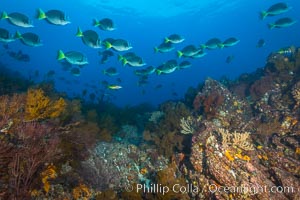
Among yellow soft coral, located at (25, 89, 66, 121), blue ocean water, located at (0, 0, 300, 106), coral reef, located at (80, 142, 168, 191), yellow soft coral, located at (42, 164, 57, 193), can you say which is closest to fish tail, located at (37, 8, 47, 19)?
yellow soft coral, located at (25, 89, 66, 121)

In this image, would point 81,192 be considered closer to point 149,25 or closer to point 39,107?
point 39,107

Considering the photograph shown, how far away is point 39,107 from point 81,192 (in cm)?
221

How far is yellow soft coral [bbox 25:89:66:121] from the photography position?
5.81 metres

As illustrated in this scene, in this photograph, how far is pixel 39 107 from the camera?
5.96 metres

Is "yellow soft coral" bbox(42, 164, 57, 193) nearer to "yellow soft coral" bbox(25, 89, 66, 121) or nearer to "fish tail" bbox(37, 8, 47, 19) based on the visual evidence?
"yellow soft coral" bbox(25, 89, 66, 121)

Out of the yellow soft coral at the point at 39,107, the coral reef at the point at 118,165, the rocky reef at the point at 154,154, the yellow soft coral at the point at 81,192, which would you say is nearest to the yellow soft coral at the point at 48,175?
the rocky reef at the point at 154,154

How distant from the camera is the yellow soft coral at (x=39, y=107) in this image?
19.1ft

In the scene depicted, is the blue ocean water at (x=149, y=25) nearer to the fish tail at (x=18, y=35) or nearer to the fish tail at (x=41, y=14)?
the fish tail at (x=18, y=35)

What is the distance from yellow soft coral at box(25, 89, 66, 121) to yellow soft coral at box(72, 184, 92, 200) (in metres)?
1.84

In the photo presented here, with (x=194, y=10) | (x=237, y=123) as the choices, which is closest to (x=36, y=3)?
(x=194, y=10)

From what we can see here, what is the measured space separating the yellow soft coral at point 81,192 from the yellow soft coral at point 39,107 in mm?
1840

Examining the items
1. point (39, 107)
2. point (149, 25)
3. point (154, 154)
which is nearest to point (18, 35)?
point (39, 107)

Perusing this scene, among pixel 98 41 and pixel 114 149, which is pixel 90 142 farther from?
pixel 98 41

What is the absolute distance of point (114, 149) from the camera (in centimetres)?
775
